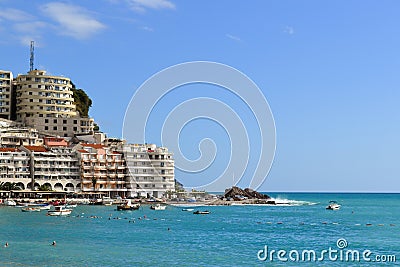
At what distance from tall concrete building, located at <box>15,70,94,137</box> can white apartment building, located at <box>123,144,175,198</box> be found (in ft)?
42.9

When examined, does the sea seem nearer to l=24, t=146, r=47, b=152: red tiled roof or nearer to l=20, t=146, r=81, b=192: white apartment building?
l=20, t=146, r=81, b=192: white apartment building

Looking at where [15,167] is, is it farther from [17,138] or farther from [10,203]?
[10,203]

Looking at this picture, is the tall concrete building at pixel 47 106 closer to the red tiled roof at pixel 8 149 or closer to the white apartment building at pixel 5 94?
the white apartment building at pixel 5 94

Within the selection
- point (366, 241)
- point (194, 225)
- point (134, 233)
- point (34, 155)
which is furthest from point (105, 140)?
point (366, 241)

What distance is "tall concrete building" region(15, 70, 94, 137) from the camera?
5285 inches

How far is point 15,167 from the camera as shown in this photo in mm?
115375

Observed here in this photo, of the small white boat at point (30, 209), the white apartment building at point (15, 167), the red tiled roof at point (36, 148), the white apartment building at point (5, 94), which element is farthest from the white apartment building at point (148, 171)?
the small white boat at point (30, 209)

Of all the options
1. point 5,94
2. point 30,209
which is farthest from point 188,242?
point 5,94

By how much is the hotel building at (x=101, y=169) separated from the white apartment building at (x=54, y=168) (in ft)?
5.06

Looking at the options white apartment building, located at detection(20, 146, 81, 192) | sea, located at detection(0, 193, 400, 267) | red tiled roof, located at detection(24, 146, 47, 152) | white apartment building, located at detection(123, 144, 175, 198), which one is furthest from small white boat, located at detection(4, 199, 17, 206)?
white apartment building, located at detection(123, 144, 175, 198)

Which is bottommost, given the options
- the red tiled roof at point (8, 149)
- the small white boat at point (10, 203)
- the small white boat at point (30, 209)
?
the small white boat at point (30, 209)

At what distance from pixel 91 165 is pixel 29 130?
15.1 meters

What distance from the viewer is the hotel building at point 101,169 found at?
12368cm

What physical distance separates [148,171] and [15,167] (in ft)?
93.2
